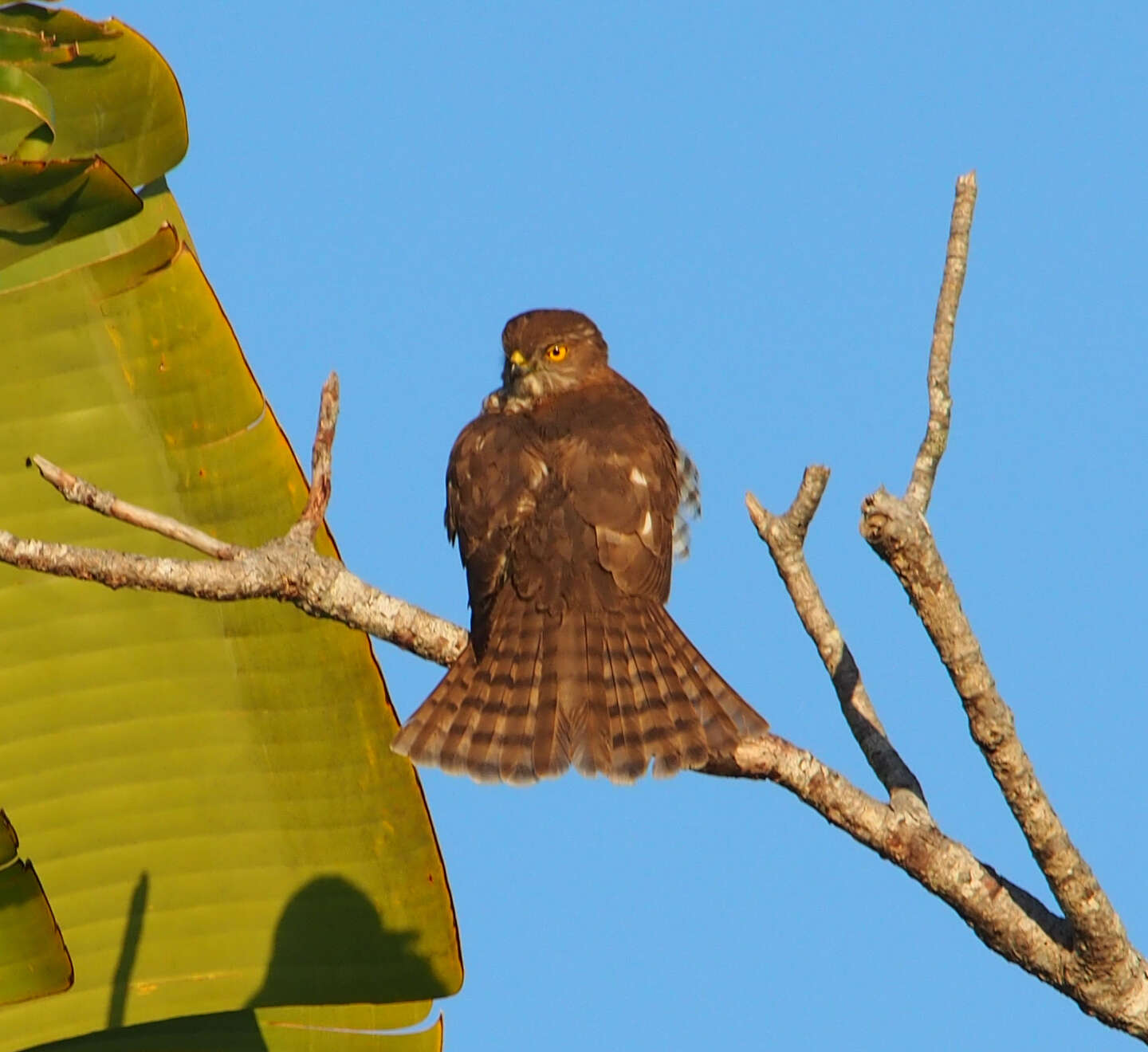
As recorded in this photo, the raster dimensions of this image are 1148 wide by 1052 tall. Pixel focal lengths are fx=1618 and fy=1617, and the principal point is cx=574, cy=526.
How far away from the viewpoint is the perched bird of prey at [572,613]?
17.0 feet

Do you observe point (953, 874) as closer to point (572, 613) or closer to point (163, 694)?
point (572, 613)

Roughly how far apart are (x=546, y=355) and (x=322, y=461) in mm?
2725

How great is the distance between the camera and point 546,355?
22.7 ft

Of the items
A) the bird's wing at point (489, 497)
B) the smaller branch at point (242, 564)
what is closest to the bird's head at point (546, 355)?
the bird's wing at point (489, 497)

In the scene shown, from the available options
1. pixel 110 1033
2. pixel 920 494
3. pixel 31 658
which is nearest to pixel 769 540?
pixel 920 494

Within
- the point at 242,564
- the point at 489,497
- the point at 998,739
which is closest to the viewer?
the point at 998,739

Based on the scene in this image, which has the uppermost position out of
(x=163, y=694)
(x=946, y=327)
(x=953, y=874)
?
(x=946, y=327)

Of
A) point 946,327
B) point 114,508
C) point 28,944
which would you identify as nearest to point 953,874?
point 946,327

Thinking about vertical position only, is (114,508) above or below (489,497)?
below

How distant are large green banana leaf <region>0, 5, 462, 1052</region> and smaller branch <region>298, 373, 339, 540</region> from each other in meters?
0.67

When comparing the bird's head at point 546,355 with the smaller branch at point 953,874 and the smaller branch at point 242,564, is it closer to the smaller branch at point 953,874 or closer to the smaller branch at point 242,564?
the smaller branch at point 242,564

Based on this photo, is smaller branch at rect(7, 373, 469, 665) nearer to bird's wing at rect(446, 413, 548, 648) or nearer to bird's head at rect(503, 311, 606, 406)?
bird's wing at rect(446, 413, 548, 648)

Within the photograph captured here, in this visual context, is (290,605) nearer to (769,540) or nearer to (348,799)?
(348,799)

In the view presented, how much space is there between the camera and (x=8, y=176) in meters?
4.77
